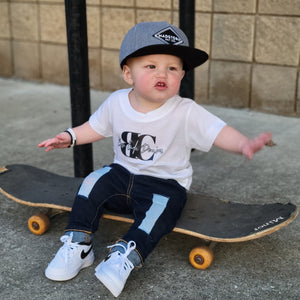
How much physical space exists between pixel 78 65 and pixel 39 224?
727mm

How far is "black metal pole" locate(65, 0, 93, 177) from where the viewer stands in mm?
2256

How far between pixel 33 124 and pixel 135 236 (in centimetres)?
216

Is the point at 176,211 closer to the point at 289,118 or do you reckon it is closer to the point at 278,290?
the point at 278,290

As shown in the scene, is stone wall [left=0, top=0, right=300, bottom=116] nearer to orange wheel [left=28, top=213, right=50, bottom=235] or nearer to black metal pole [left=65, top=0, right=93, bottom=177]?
black metal pole [left=65, top=0, right=93, bottom=177]

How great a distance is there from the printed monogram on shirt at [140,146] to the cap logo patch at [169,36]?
374 mm

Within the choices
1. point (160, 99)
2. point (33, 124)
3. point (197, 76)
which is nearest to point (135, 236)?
point (160, 99)

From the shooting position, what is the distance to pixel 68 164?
9.86ft

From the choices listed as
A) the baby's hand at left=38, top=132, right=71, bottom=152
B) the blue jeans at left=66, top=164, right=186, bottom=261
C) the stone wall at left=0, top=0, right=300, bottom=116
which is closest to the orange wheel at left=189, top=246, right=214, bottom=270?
the blue jeans at left=66, top=164, right=186, bottom=261

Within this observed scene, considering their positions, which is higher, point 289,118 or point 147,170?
point 147,170

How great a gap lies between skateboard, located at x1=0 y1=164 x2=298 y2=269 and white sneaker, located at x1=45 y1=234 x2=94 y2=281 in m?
0.19

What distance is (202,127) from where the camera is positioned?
1968mm

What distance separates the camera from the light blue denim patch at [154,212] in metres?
1.87

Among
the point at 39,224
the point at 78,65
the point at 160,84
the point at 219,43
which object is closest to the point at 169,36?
the point at 160,84

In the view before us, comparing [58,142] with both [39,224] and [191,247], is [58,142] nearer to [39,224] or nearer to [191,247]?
[39,224]
